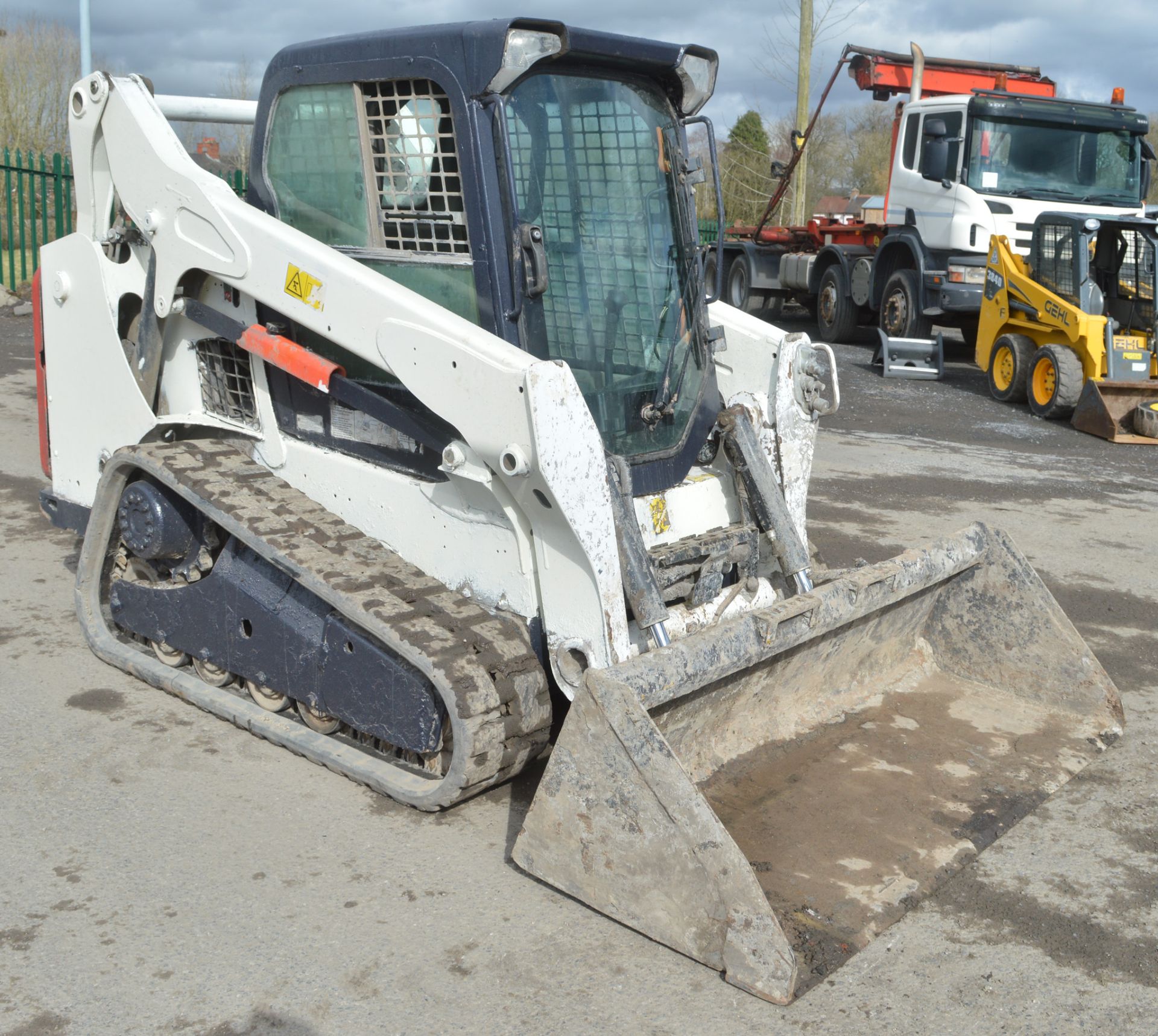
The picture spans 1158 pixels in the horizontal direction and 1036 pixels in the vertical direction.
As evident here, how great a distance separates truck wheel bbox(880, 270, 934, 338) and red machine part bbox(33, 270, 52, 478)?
11.1 m

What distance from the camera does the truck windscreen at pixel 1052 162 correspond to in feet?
45.1

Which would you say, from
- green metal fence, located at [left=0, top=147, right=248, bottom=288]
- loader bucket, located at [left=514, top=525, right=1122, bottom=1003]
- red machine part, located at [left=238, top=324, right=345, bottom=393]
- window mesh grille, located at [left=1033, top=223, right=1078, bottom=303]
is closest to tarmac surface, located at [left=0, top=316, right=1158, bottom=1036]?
loader bucket, located at [left=514, top=525, right=1122, bottom=1003]

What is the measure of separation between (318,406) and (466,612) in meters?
0.99

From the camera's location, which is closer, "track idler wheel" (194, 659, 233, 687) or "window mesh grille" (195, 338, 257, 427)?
"track idler wheel" (194, 659, 233, 687)

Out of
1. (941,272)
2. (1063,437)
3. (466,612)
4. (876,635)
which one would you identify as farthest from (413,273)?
(941,272)

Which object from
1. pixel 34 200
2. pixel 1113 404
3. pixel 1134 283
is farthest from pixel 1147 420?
pixel 34 200

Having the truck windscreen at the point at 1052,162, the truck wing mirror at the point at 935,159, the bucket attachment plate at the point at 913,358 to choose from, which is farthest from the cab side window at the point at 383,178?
the truck windscreen at the point at 1052,162

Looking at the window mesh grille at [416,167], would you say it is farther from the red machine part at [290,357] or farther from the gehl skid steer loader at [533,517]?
the red machine part at [290,357]

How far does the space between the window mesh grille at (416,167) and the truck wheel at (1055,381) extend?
28.8ft

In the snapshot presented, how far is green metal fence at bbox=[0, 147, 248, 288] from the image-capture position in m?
16.1

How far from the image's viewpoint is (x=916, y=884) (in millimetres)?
3279

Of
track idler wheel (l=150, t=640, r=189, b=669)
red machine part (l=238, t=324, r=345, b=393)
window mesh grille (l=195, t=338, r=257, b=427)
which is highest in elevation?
red machine part (l=238, t=324, r=345, b=393)

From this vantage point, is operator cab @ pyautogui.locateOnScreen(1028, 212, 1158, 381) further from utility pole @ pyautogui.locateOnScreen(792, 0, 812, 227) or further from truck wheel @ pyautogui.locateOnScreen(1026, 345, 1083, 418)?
utility pole @ pyautogui.locateOnScreen(792, 0, 812, 227)

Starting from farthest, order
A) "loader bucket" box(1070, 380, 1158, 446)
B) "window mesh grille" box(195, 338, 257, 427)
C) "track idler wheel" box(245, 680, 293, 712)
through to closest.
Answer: "loader bucket" box(1070, 380, 1158, 446) → "window mesh grille" box(195, 338, 257, 427) → "track idler wheel" box(245, 680, 293, 712)
